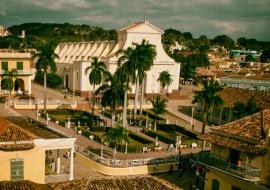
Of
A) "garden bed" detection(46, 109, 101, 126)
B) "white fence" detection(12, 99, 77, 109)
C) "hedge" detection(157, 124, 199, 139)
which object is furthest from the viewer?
"white fence" detection(12, 99, 77, 109)

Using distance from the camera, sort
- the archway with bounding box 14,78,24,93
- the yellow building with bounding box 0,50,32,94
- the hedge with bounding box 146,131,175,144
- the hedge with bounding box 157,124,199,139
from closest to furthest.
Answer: the hedge with bounding box 146,131,175,144, the hedge with bounding box 157,124,199,139, the yellow building with bounding box 0,50,32,94, the archway with bounding box 14,78,24,93

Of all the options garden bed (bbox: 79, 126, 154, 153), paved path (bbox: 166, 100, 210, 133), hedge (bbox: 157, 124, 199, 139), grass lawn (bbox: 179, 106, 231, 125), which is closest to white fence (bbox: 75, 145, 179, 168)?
garden bed (bbox: 79, 126, 154, 153)

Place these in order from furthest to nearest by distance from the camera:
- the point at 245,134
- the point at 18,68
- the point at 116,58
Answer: the point at 116,58 < the point at 18,68 < the point at 245,134

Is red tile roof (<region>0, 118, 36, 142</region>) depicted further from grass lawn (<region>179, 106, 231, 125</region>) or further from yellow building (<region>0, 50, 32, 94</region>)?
yellow building (<region>0, 50, 32, 94</region>)

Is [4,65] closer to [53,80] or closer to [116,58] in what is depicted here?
[53,80]

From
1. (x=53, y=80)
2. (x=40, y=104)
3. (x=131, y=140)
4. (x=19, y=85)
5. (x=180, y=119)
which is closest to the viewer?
(x=131, y=140)

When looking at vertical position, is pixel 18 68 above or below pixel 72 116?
above

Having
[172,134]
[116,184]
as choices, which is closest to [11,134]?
[116,184]

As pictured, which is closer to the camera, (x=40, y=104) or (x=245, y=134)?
(x=245, y=134)
